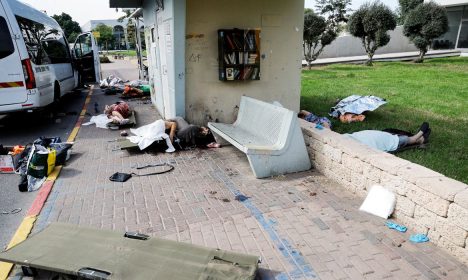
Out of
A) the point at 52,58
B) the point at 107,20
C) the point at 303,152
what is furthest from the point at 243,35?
the point at 107,20

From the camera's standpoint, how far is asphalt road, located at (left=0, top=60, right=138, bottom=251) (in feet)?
12.9

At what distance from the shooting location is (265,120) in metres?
5.57

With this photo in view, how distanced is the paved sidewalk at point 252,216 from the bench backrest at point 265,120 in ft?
1.99

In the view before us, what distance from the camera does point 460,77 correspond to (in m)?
14.5

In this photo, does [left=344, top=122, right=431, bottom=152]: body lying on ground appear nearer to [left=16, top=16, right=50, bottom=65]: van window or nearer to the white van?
the white van

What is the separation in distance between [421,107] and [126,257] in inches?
338

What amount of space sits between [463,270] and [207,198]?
2783mm

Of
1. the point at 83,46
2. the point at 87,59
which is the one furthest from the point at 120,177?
the point at 83,46

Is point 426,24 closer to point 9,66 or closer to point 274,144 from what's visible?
point 274,144

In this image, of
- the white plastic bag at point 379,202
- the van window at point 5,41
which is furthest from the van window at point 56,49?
the white plastic bag at point 379,202

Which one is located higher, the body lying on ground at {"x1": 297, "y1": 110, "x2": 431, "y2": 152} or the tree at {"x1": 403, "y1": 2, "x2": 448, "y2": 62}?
the tree at {"x1": 403, "y1": 2, "x2": 448, "y2": 62}

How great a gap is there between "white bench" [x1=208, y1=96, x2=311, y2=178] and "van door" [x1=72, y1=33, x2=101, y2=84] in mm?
10265

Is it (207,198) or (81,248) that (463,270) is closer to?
(207,198)

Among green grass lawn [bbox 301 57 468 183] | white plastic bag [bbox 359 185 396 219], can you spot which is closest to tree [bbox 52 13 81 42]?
green grass lawn [bbox 301 57 468 183]
